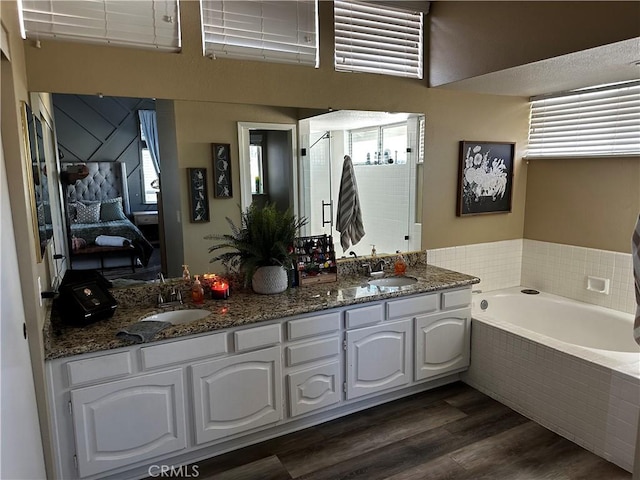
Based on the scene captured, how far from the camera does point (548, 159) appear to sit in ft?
13.0

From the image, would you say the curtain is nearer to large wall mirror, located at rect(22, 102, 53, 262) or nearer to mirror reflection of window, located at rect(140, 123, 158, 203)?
mirror reflection of window, located at rect(140, 123, 158, 203)

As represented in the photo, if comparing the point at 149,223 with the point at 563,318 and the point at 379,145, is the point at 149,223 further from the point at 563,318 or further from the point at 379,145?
the point at 563,318

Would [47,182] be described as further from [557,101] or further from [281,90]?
[557,101]

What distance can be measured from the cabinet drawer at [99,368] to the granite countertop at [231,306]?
54 mm

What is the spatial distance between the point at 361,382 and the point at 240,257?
1.12 meters

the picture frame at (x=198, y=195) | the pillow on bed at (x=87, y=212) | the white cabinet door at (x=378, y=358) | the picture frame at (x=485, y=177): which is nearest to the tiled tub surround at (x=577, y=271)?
the picture frame at (x=485, y=177)

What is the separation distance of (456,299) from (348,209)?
1018mm

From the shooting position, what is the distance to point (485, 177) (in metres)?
3.91

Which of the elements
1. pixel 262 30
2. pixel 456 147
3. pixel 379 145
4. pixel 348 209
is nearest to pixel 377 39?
pixel 379 145

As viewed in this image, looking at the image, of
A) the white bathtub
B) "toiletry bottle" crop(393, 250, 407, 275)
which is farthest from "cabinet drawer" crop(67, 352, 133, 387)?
the white bathtub

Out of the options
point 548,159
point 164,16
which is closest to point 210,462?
point 164,16

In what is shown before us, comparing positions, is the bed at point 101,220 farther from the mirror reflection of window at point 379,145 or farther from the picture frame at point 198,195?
the mirror reflection of window at point 379,145

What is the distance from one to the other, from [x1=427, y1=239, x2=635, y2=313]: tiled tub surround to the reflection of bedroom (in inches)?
87.1

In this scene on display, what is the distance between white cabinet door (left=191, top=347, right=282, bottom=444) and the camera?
2389mm
